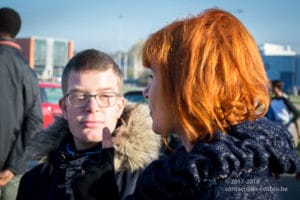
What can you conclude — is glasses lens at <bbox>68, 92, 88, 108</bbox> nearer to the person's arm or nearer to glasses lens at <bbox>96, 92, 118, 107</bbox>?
glasses lens at <bbox>96, 92, 118, 107</bbox>

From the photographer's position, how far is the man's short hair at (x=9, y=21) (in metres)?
3.27

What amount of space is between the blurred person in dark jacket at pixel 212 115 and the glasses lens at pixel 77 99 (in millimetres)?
573

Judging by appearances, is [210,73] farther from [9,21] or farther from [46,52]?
[46,52]

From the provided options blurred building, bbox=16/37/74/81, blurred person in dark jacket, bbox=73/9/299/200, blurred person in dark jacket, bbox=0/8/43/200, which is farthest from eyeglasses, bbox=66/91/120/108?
blurred building, bbox=16/37/74/81

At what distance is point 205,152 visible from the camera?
1.10m

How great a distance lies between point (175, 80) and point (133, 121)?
690 mm

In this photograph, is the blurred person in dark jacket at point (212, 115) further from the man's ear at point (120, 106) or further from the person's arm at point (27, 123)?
the person's arm at point (27, 123)

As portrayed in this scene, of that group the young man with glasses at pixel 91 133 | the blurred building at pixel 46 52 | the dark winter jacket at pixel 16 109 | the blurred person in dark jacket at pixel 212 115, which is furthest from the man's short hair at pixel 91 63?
the blurred building at pixel 46 52

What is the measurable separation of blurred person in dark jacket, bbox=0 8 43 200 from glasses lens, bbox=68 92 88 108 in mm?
1227

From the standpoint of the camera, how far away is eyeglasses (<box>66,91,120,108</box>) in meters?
1.82

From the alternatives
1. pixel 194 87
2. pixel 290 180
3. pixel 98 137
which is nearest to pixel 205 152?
pixel 194 87

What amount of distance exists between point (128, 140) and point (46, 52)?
37.2 m

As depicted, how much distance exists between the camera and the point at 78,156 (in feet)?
6.01

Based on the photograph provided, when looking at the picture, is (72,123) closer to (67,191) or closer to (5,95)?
(67,191)
